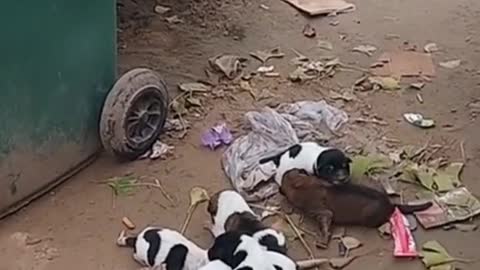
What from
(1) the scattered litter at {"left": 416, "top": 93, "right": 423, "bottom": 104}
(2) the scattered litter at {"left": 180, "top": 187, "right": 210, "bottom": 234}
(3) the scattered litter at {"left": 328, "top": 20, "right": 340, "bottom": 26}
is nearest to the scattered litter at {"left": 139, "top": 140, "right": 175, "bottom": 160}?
(2) the scattered litter at {"left": 180, "top": 187, "right": 210, "bottom": 234}

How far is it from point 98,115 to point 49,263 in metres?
0.60

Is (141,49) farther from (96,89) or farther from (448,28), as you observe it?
(448,28)

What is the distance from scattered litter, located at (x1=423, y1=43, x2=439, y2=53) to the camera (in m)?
4.43

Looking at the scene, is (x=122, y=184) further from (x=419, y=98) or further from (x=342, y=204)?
(x=419, y=98)

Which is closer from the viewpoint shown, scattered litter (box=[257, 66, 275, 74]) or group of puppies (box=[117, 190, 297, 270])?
group of puppies (box=[117, 190, 297, 270])

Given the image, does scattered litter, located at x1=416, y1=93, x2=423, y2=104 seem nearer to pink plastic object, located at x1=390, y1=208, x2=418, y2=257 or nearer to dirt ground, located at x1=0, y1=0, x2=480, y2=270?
dirt ground, located at x1=0, y1=0, x2=480, y2=270

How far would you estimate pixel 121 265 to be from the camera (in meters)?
3.04

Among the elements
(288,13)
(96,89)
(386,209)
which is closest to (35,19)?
(96,89)

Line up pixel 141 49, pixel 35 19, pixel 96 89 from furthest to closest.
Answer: pixel 141 49
pixel 96 89
pixel 35 19

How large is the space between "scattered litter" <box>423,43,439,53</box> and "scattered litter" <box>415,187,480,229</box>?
3.89 feet

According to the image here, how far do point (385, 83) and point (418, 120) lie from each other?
335 millimetres

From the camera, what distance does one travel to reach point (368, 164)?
3506mm

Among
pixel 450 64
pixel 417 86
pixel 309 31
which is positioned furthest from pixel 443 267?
pixel 309 31

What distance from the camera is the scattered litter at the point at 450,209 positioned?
325 centimetres
